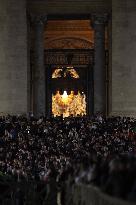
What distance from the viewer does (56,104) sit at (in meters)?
68.5

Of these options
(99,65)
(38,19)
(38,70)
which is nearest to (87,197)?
(38,70)

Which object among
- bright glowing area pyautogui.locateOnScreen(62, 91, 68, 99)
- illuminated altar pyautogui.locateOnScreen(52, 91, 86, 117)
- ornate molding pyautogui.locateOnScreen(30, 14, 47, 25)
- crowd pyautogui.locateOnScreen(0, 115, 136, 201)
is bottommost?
crowd pyautogui.locateOnScreen(0, 115, 136, 201)

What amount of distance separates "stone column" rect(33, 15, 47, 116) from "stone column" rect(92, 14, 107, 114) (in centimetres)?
400

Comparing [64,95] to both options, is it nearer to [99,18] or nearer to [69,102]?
[69,102]

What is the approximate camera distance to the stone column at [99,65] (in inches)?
2092

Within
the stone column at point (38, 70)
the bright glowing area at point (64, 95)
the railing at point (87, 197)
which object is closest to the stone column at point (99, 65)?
the stone column at point (38, 70)

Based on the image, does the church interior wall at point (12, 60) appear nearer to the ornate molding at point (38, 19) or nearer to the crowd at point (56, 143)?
the ornate molding at point (38, 19)

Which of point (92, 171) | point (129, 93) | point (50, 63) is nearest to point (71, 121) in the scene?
point (129, 93)

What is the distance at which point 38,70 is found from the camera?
176 feet

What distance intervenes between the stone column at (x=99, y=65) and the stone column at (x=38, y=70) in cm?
400

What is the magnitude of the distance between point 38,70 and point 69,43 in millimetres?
13588

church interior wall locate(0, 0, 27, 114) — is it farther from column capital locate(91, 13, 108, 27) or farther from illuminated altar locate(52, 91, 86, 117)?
illuminated altar locate(52, 91, 86, 117)

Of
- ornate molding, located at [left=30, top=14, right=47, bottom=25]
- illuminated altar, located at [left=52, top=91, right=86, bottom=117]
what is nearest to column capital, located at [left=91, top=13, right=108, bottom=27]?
ornate molding, located at [left=30, top=14, right=47, bottom=25]

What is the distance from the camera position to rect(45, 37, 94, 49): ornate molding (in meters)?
66.3
